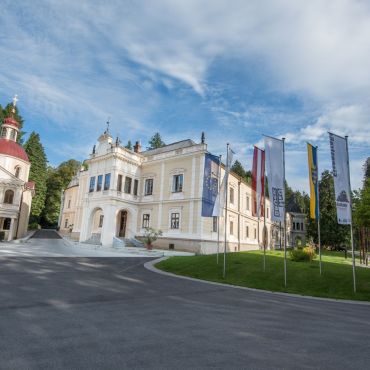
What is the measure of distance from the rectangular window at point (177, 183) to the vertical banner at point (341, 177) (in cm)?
1973

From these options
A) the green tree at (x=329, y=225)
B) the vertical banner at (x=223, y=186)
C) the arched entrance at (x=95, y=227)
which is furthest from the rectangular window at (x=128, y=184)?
the green tree at (x=329, y=225)

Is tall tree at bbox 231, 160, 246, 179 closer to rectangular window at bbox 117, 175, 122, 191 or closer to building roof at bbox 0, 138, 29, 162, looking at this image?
rectangular window at bbox 117, 175, 122, 191

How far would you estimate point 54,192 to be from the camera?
67.8 metres

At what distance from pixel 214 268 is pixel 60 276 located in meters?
8.04

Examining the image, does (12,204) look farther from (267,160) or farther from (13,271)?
(267,160)

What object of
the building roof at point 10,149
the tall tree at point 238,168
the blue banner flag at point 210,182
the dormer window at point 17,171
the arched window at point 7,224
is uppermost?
the tall tree at point 238,168

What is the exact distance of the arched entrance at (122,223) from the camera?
1365 inches

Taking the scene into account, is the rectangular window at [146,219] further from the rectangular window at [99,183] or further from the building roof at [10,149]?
the building roof at [10,149]

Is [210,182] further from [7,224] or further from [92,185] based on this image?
[7,224]

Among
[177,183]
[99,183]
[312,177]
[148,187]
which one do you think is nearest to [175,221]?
[177,183]

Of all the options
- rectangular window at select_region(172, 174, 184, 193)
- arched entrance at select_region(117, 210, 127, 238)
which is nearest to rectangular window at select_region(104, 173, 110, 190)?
arched entrance at select_region(117, 210, 127, 238)

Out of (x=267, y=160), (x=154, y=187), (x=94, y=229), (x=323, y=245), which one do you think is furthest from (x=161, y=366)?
(x=323, y=245)

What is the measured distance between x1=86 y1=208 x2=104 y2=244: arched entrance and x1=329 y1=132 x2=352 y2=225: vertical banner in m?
26.4

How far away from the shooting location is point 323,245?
5431 centimetres
